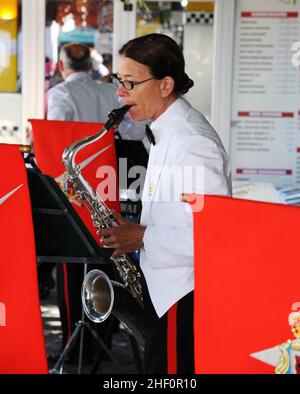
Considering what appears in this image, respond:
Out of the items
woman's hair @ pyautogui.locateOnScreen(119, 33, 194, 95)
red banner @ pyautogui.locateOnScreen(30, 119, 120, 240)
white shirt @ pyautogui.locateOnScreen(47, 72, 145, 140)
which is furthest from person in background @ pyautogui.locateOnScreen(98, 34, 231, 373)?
white shirt @ pyautogui.locateOnScreen(47, 72, 145, 140)

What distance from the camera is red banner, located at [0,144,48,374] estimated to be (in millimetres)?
2914

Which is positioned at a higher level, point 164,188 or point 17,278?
point 164,188

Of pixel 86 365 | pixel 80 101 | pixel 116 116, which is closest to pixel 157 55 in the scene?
pixel 116 116

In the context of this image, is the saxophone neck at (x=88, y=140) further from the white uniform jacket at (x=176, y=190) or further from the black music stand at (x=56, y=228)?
the black music stand at (x=56, y=228)

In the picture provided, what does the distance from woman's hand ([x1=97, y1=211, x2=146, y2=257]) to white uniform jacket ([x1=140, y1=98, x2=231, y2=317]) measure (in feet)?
0.18

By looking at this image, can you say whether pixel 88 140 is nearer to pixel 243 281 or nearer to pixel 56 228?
pixel 56 228


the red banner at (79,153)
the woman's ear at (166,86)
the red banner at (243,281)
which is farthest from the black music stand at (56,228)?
the red banner at (79,153)

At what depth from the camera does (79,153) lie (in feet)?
15.2

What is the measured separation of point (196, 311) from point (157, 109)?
3.33 feet

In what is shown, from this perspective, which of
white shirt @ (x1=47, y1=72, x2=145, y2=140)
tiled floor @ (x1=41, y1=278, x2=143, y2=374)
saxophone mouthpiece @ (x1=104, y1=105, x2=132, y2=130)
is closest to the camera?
saxophone mouthpiece @ (x1=104, y1=105, x2=132, y2=130)

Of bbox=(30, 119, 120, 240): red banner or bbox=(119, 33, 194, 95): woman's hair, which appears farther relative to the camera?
bbox=(30, 119, 120, 240): red banner

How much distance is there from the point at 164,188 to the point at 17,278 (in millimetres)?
571

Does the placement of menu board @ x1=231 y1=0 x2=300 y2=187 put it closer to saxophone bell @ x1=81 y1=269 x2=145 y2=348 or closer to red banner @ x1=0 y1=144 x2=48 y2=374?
saxophone bell @ x1=81 y1=269 x2=145 y2=348

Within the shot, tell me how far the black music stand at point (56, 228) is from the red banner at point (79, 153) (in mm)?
1314
